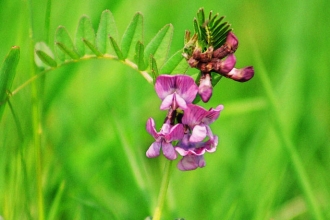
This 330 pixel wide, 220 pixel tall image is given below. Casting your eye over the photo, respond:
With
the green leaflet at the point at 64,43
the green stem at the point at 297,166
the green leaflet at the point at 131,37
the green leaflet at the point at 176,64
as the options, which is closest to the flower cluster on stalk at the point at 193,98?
the green leaflet at the point at 176,64

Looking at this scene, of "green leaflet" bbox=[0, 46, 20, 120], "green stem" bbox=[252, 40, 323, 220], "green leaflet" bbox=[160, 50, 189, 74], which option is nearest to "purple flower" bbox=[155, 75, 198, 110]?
"green leaflet" bbox=[160, 50, 189, 74]

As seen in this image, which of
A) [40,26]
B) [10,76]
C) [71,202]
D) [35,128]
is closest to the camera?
[10,76]

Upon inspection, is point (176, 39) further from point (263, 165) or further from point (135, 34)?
point (135, 34)

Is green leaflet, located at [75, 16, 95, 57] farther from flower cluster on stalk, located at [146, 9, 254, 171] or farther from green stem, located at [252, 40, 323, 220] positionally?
green stem, located at [252, 40, 323, 220]

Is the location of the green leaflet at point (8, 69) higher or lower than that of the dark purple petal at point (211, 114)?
higher

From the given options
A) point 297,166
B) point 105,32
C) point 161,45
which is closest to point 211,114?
point 161,45

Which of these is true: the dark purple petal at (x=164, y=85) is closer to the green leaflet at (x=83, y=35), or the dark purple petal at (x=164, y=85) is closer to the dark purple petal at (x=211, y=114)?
the dark purple petal at (x=211, y=114)

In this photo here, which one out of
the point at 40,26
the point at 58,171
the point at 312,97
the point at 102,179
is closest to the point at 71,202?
the point at 58,171
